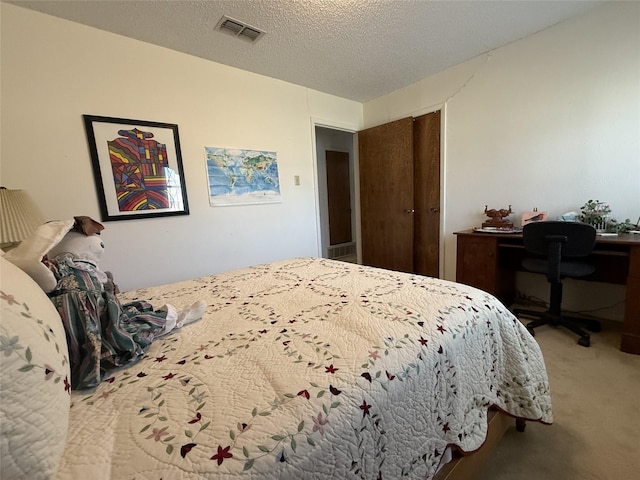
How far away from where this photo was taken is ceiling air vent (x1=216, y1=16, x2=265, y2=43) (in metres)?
1.93

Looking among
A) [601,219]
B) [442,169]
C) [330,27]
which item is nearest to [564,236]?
[601,219]

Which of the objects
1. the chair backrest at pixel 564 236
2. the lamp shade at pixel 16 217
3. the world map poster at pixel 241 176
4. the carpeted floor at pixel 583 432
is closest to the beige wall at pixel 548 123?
the chair backrest at pixel 564 236

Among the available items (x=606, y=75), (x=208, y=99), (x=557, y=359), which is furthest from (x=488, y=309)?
(x=208, y=99)

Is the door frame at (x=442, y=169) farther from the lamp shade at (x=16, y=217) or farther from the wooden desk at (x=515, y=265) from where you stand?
the lamp shade at (x=16, y=217)

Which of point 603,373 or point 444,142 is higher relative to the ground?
point 444,142

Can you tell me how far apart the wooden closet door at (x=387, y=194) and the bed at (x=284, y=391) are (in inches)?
84.7

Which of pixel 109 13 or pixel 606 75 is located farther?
pixel 606 75

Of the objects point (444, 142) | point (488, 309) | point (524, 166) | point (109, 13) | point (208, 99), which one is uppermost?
point (109, 13)

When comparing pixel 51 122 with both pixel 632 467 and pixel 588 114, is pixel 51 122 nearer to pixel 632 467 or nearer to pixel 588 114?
pixel 632 467

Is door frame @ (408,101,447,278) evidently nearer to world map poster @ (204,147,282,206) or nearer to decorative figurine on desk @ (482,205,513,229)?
decorative figurine on desk @ (482,205,513,229)

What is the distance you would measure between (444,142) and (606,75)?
1.21m

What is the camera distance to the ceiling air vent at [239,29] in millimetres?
1928

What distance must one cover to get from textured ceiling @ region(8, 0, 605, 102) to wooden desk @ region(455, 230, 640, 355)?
1.68 m

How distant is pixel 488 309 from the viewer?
3.38 ft
